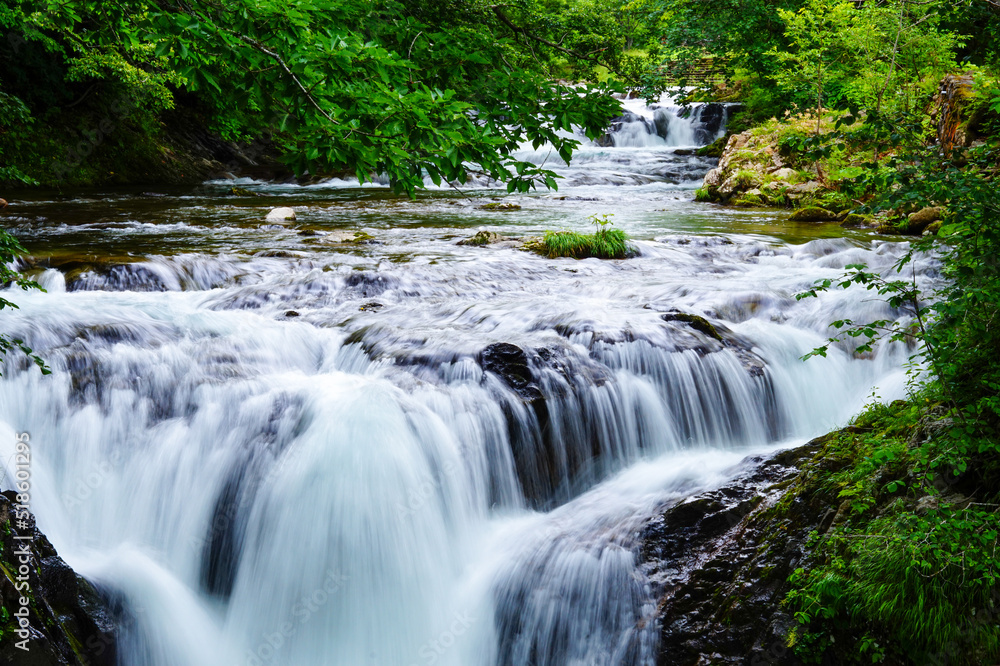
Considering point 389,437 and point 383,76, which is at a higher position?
point 383,76

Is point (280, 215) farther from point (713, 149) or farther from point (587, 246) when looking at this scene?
point (713, 149)

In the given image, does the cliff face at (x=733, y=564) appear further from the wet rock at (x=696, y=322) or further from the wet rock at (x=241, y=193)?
the wet rock at (x=241, y=193)

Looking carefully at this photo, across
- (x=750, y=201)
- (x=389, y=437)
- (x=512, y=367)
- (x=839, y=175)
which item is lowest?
(x=389, y=437)

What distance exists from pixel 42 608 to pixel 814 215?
1486cm

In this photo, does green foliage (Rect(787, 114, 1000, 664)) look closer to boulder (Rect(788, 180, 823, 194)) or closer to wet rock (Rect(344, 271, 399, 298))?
wet rock (Rect(344, 271, 399, 298))

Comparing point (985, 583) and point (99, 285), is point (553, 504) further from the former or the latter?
point (99, 285)

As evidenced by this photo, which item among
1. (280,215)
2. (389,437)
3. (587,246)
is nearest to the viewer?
(389,437)

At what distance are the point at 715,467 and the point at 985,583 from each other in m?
2.28

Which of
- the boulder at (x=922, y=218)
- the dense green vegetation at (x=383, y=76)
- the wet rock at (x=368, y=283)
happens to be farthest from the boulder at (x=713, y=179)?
the dense green vegetation at (x=383, y=76)

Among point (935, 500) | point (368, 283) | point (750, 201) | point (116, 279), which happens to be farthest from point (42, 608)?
point (750, 201)

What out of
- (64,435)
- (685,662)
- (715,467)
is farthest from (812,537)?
(64,435)

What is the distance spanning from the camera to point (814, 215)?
14.2m

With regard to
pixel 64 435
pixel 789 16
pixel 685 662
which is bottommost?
pixel 685 662

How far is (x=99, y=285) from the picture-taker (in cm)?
799
